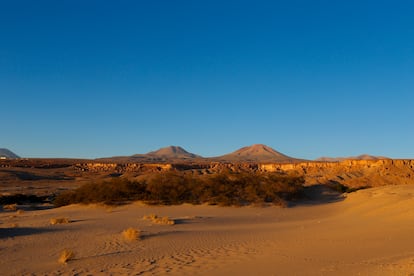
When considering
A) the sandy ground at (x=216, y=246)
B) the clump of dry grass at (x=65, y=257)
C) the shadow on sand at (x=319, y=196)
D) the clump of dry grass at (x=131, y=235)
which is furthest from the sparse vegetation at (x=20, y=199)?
the clump of dry grass at (x=65, y=257)

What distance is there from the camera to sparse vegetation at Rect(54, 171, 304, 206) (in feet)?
91.1

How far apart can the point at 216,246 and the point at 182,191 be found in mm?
15323

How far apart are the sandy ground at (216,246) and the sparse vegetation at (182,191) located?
5508 mm

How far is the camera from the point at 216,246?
13211mm

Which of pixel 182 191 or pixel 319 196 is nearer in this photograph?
pixel 182 191

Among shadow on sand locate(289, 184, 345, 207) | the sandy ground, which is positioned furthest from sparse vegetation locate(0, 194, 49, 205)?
shadow on sand locate(289, 184, 345, 207)

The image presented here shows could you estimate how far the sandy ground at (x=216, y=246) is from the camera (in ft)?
32.6

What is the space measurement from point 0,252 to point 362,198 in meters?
22.7

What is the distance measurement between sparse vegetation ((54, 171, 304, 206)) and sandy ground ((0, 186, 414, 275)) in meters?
5.51

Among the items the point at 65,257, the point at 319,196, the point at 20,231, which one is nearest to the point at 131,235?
the point at 65,257

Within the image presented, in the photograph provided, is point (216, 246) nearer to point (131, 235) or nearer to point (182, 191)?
point (131, 235)

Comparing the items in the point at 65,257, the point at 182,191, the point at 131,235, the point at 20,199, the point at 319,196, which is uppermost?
the point at 182,191

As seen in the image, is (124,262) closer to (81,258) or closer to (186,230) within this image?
(81,258)

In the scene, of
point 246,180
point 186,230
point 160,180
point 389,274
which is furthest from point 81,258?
point 246,180
